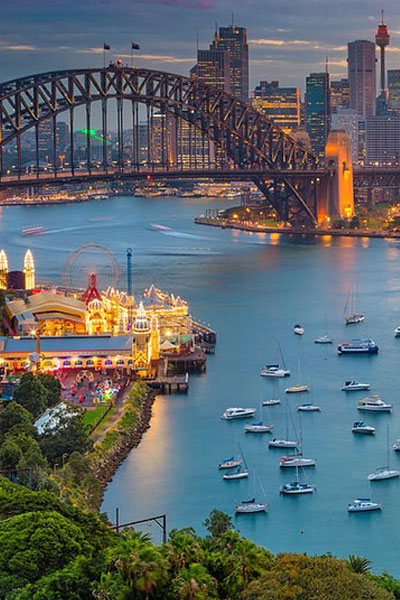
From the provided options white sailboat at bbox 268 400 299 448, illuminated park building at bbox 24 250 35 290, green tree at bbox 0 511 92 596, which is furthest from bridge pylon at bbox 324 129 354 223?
green tree at bbox 0 511 92 596

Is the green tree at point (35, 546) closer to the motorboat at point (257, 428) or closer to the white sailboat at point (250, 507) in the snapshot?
the white sailboat at point (250, 507)

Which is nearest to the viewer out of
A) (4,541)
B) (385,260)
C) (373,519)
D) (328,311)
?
(4,541)

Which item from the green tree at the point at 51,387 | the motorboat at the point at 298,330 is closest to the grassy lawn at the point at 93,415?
the green tree at the point at 51,387

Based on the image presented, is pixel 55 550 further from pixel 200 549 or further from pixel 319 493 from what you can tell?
pixel 319 493

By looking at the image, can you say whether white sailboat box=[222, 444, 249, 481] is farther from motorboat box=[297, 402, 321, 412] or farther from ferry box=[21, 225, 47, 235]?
ferry box=[21, 225, 47, 235]

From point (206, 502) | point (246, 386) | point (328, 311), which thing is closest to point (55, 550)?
point (206, 502)

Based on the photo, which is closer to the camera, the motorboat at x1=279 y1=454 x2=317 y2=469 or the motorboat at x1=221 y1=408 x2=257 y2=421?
the motorboat at x1=279 y1=454 x2=317 y2=469
